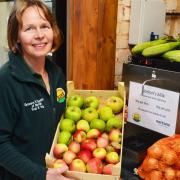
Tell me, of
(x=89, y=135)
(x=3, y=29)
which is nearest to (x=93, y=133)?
(x=89, y=135)

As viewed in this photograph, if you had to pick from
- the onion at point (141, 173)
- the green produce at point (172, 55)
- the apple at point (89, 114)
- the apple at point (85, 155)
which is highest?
the green produce at point (172, 55)

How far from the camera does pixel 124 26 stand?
1782mm

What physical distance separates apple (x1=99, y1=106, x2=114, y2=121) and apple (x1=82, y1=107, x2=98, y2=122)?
27 millimetres

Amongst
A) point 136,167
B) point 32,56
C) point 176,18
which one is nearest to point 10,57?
point 32,56

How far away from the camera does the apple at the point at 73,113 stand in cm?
125

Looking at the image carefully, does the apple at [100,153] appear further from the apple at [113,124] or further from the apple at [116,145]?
the apple at [113,124]

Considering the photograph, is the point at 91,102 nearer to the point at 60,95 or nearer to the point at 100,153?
the point at 60,95

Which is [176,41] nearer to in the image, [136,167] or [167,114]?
[167,114]

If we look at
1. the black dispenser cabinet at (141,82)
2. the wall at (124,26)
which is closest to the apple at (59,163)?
the black dispenser cabinet at (141,82)

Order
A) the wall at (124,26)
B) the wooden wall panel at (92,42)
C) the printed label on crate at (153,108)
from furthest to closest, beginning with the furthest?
the wall at (124,26)
the wooden wall panel at (92,42)
the printed label on crate at (153,108)

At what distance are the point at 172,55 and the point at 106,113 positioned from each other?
0.41 metres

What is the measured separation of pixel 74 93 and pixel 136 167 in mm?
472

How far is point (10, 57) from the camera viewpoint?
1142 mm

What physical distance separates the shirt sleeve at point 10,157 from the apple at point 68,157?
81 mm
